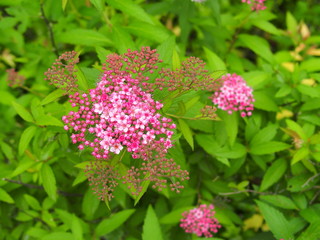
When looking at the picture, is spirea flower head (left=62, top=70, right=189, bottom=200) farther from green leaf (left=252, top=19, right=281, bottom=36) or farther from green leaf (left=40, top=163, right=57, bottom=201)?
green leaf (left=252, top=19, right=281, bottom=36)

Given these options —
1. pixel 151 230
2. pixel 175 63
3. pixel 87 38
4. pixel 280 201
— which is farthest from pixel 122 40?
pixel 280 201

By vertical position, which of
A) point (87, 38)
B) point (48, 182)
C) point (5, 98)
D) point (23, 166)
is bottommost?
point (48, 182)

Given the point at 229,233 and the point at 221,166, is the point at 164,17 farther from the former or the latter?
the point at 229,233

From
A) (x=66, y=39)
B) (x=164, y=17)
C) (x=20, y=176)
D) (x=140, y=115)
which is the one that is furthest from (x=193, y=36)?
(x=140, y=115)

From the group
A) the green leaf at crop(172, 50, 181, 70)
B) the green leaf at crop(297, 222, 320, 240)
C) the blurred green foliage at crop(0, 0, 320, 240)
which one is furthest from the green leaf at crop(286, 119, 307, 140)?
the green leaf at crop(172, 50, 181, 70)

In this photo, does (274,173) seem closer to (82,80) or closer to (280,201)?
(280,201)

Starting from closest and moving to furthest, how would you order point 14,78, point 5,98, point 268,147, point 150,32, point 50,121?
point 50,121 → point 268,147 → point 150,32 → point 14,78 → point 5,98

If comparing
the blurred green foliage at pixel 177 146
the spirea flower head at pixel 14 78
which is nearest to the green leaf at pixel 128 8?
the blurred green foliage at pixel 177 146
